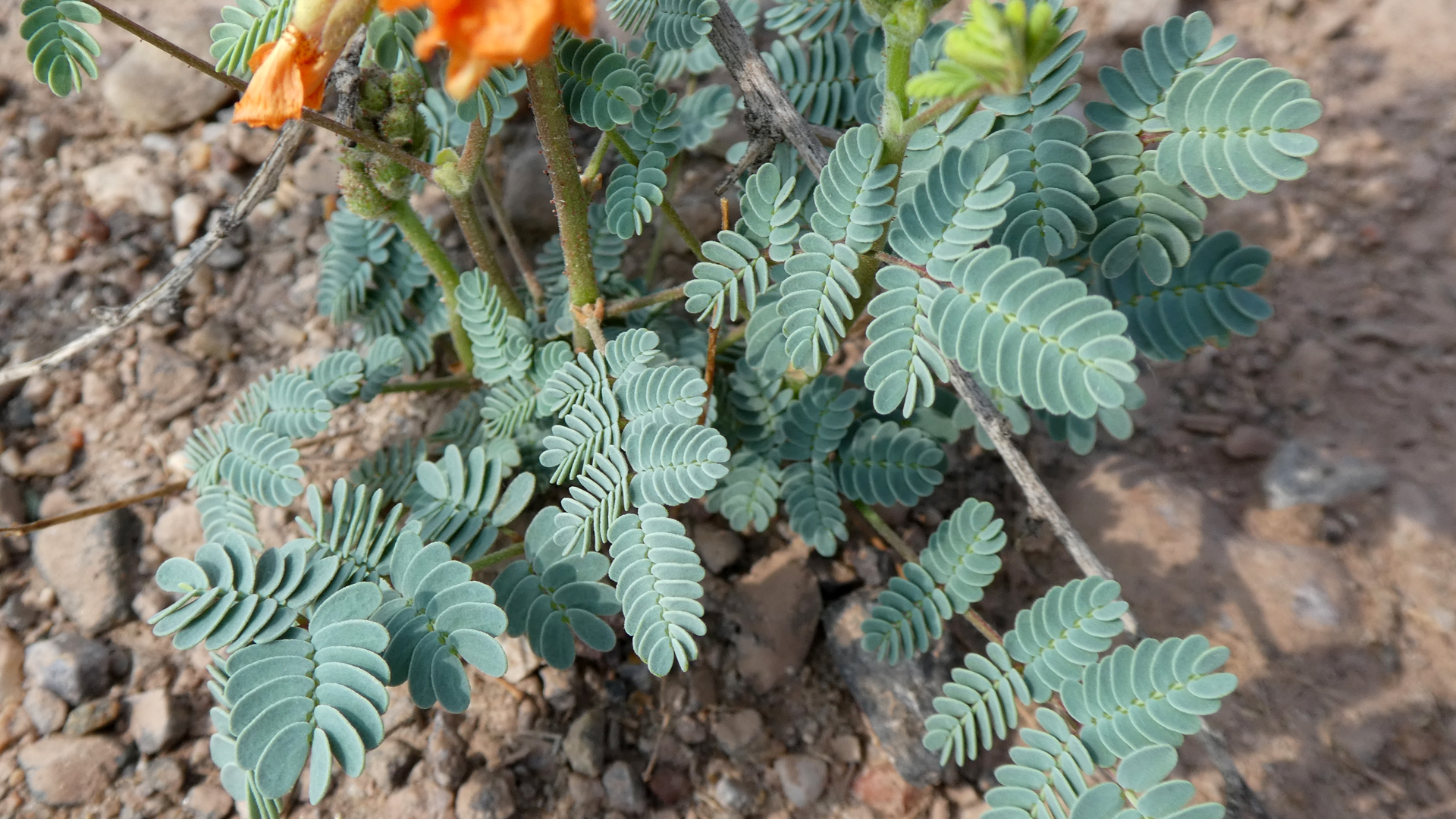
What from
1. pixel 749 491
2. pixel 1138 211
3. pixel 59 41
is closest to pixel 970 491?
pixel 749 491

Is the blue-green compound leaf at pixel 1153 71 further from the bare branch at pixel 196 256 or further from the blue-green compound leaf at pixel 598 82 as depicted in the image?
the bare branch at pixel 196 256

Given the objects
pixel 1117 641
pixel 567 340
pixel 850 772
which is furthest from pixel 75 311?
pixel 1117 641

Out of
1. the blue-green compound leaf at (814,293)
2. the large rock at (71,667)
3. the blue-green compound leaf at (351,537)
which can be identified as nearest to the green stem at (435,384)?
the blue-green compound leaf at (351,537)

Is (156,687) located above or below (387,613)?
above

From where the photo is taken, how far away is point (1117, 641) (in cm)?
193

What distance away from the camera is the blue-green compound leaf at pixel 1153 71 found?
145cm

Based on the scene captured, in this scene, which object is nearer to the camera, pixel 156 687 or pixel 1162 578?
pixel 156 687

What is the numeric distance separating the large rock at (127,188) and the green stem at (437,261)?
1.23m

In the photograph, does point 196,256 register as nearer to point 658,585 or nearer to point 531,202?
point 531,202

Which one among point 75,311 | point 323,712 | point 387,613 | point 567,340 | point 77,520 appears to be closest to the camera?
point 323,712

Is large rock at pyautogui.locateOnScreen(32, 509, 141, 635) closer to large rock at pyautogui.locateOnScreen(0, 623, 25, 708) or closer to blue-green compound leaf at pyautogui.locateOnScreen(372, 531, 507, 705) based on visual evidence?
large rock at pyautogui.locateOnScreen(0, 623, 25, 708)

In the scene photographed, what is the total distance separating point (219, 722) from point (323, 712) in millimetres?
361

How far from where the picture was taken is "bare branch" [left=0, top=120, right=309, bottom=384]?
1809 mm

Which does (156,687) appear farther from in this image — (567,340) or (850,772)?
(850,772)
